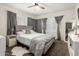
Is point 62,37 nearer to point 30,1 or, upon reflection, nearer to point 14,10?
point 30,1

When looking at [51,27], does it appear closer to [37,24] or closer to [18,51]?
[37,24]

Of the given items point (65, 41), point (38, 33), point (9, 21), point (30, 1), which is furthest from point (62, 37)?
point (9, 21)

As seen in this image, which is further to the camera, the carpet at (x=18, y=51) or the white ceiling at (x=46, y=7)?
the carpet at (x=18, y=51)

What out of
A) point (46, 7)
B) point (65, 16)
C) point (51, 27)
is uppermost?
point (46, 7)

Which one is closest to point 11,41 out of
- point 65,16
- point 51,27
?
point 51,27

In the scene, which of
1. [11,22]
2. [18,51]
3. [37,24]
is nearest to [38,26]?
[37,24]

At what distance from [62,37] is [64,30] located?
0.11 m

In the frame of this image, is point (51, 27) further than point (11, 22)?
Yes

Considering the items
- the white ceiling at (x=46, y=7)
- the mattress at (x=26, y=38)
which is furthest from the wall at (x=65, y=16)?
the mattress at (x=26, y=38)

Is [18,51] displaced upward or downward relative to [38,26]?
downward

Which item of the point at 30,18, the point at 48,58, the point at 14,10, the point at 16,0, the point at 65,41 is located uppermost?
the point at 16,0

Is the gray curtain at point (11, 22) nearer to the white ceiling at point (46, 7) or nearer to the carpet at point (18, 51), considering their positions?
the white ceiling at point (46, 7)

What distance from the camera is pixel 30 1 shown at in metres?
0.85

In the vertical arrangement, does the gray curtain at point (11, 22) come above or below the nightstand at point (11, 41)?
above
